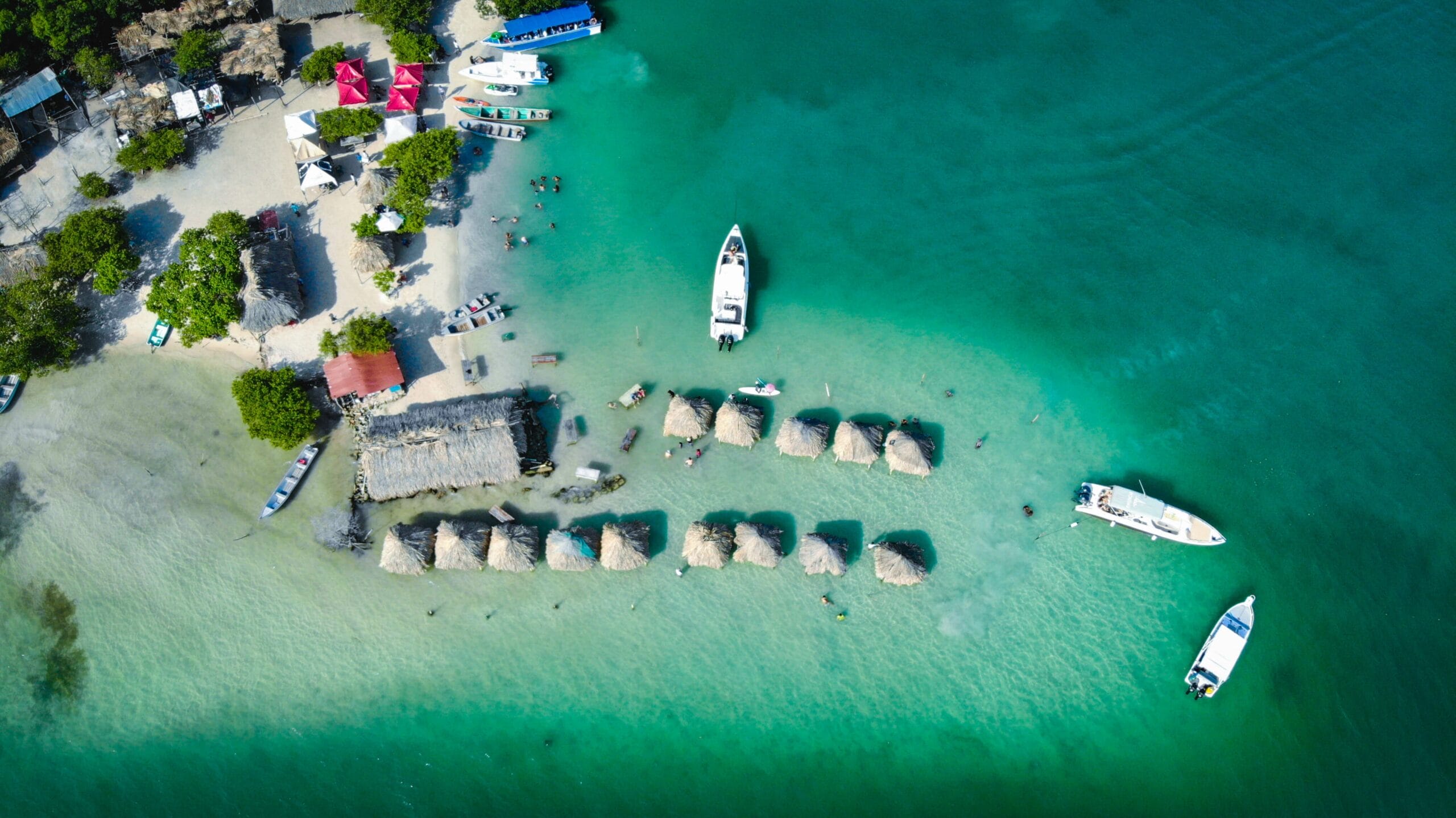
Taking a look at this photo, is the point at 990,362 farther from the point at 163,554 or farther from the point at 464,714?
the point at 163,554

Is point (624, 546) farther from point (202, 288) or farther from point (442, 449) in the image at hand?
point (202, 288)

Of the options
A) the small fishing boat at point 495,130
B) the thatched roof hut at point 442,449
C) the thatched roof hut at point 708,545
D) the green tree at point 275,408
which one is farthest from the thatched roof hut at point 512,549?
the small fishing boat at point 495,130

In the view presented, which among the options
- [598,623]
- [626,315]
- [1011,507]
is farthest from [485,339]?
[1011,507]

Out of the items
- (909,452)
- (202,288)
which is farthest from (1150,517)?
(202,288)

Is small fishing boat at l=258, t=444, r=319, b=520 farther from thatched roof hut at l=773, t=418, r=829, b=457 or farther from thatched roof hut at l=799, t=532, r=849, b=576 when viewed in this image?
thatched roof hut at l=799, t=532, r=849, b=576

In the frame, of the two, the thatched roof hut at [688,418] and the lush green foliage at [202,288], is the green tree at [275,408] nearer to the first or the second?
the lush green foliage at [202,288]
